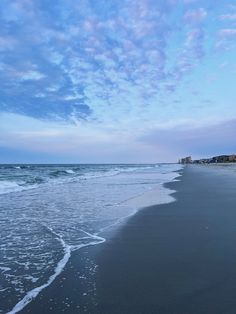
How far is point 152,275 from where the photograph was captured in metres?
4.95

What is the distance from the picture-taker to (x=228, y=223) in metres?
8.64

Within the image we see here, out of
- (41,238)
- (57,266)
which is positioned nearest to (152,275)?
(57,266)

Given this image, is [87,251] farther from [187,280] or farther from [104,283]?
[187,280]

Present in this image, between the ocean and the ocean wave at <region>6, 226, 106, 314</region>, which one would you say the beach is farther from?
the ocean

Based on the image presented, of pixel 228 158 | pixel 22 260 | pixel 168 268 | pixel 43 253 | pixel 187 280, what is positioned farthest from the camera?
pixel 228 158

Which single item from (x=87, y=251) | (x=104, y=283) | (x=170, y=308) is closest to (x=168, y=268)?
(x=104, y=283)

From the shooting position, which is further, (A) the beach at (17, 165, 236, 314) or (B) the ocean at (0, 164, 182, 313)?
(B) the ocean at (0, 164, 182, 313)

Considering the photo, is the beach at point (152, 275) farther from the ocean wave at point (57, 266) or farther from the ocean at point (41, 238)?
the ocean at point (41, 238)

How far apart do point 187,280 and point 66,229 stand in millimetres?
4591

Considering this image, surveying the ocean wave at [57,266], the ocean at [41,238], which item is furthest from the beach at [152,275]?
the ocean at [41,238]

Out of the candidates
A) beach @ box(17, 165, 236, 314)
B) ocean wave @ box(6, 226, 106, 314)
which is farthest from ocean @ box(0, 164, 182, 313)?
beach @ box(17, 165, 236, 314)

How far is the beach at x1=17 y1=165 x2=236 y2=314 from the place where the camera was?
3.94 m

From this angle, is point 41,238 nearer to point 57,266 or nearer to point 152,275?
point 57,266

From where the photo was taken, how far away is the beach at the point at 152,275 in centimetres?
394
